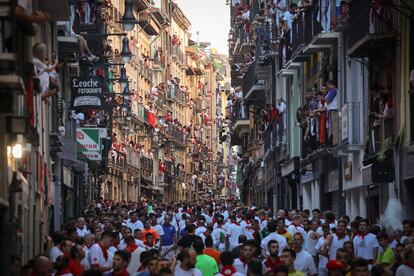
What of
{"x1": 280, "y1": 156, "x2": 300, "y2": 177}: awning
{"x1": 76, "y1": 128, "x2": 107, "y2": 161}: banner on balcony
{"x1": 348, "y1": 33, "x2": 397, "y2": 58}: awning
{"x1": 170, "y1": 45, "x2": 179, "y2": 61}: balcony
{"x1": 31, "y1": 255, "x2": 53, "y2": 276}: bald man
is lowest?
{"x1": 31, "y1": 255, "x2": 53, "y2": 276}: bald man

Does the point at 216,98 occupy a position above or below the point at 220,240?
above

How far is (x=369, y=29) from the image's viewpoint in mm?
30141

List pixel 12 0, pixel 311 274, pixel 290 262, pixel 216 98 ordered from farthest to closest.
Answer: pixel 216 98 < pixel 311 274 < pixel 290 262 < pixel 12 0

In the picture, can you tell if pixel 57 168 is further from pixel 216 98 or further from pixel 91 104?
pixel 216 98

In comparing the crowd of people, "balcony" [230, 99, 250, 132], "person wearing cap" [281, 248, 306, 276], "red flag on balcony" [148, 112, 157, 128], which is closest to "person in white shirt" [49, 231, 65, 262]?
the crowd of people

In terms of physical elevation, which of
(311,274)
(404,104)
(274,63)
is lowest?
(311,274)

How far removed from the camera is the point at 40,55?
2152 centimetres

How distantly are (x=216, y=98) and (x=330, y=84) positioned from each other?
521 ft

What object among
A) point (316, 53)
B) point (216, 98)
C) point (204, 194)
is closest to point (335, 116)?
point (316, 53)

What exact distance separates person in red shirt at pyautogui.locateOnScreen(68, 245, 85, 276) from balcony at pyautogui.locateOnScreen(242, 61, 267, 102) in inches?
1750

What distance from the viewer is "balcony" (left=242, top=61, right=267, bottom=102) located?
66125 millimetres

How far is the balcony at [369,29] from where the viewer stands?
2979 centimetres

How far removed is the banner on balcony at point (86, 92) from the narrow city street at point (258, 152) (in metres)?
0.05

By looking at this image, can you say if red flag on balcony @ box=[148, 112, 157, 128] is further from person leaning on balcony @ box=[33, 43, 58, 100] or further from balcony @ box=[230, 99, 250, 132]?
person leaning on balcony @ box=[33, 43, 58, 100]
